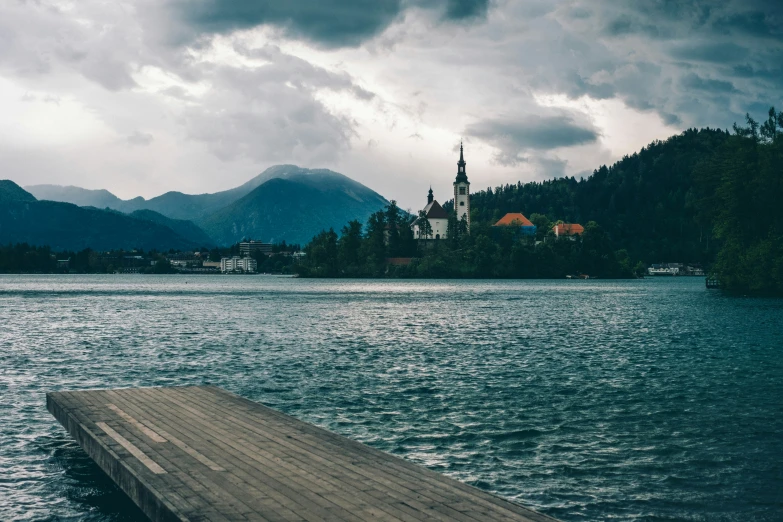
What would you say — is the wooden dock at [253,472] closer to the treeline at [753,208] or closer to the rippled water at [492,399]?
the rippled water at [492,399]

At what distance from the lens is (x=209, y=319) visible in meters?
74.7

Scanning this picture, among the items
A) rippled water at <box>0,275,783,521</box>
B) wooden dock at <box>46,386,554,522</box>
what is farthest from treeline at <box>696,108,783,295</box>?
wooden dock at <box>46,386,554,522</box>

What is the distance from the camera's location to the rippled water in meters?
16.3

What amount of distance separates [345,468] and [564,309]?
271ft

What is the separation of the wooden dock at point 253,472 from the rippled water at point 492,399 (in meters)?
1.39

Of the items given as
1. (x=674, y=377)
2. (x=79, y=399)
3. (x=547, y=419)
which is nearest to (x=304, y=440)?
(x=79, y=399)

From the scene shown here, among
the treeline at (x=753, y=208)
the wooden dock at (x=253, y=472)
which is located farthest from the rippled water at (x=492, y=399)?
the treeline at (x=753, y=208)

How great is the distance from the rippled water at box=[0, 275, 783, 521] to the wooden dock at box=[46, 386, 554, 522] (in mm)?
1391

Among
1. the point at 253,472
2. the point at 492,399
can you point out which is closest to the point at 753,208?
the point at 492,399

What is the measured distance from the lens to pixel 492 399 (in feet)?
90.7

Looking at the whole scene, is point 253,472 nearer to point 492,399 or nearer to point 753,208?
point 492,399

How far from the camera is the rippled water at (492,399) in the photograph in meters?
16.3

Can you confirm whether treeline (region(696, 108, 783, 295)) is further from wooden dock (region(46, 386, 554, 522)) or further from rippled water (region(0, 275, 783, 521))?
wooden dock (region(46, 386, 554, 522))

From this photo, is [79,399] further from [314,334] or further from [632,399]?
[314,334]
